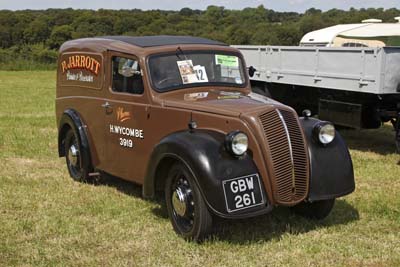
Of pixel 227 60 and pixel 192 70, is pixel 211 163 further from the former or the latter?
pixel 227 60

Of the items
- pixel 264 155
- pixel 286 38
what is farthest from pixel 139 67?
pixel 286 38

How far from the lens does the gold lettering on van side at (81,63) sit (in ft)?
21.4

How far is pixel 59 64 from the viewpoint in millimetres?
7531

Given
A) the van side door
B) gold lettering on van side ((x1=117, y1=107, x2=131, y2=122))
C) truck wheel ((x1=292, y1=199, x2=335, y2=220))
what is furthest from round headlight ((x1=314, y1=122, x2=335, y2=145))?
gold lettering on van side ((x1=117, y1=107, x2=131, y2=122))

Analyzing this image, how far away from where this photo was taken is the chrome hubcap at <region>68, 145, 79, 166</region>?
23.2 ft

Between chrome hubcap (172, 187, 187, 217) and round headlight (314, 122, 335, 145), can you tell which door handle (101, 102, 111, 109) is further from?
round headlight (314, 122, 335, 145)

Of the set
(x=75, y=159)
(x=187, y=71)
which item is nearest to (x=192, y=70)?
(x=187, y=71)

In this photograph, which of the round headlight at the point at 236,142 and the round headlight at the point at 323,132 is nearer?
the round headlight at the point at 236,142

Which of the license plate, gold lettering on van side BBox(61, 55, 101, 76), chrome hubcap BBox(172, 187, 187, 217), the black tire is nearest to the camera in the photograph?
the license plate

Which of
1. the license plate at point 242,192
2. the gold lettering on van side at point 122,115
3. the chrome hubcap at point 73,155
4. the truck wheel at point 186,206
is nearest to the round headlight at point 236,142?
the license plate at point 242,192

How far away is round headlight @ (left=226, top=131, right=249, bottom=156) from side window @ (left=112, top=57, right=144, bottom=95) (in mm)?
1420

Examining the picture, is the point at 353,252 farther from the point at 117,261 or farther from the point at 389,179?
the point at 389,179

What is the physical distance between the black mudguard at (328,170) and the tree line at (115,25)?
2192 centimetres

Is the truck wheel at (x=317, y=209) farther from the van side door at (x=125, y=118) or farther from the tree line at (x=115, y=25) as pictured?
the tree line at (x=115, y=25)
